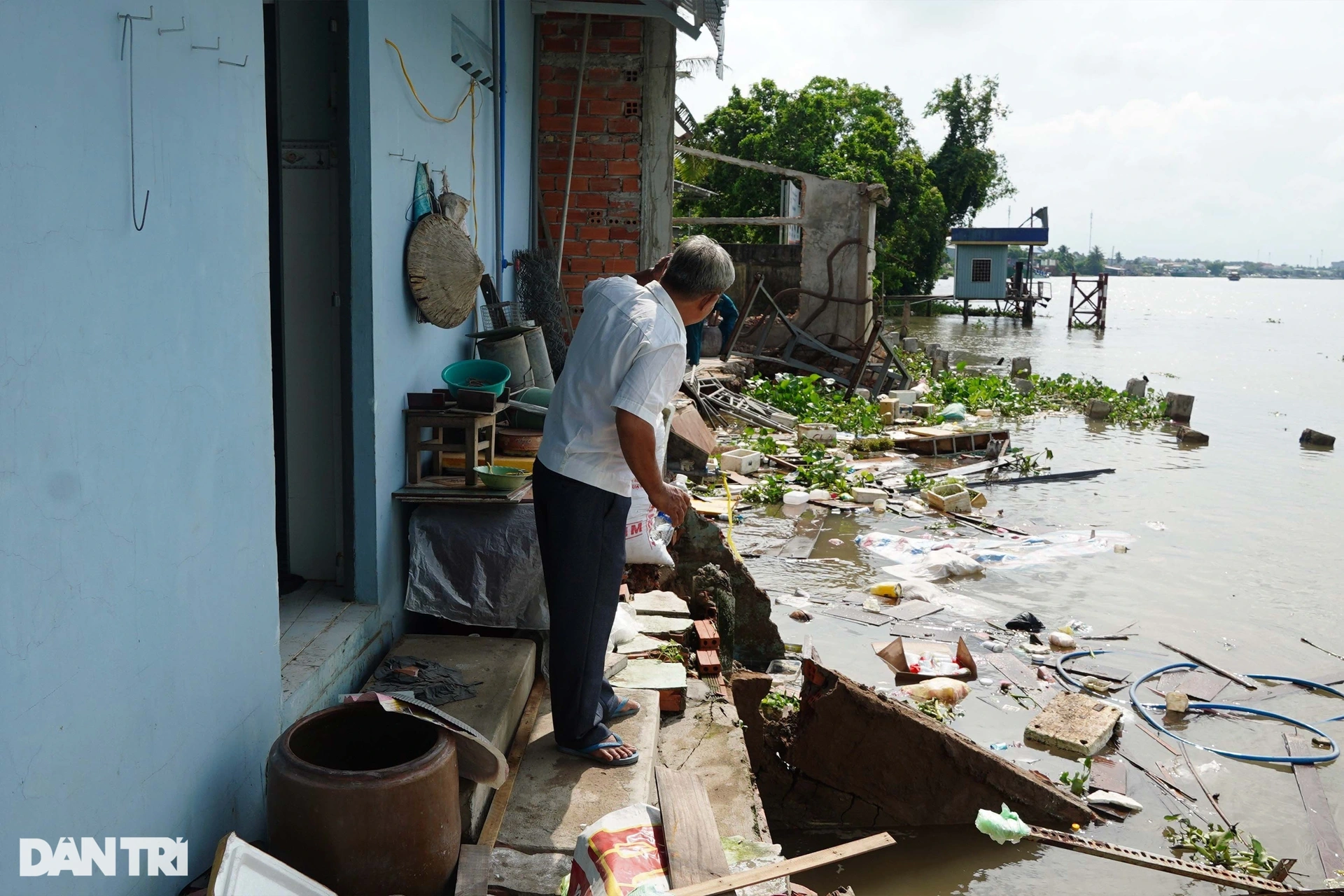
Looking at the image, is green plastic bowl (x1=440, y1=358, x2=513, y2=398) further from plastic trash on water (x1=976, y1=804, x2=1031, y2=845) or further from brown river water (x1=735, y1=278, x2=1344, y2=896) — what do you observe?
plastic trash on water (x1=976, y1=804, x2=1031, y2=845)

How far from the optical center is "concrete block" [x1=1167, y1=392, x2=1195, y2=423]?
1639cm

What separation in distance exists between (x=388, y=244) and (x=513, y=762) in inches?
77.8

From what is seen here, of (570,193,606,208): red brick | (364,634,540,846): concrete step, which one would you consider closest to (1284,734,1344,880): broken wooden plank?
(364,634,540,846): concrete step

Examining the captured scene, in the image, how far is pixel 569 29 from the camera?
23.0ft

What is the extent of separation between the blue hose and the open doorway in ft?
14.5

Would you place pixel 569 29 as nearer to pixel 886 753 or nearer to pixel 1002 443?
pixel 886 753

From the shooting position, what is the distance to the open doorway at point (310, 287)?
3.67 m

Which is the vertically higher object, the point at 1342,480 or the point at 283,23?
the point at 283,23

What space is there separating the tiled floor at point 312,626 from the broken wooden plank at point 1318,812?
4.13m

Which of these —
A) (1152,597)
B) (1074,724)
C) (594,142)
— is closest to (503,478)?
(1074,724)

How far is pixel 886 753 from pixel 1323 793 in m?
2.38

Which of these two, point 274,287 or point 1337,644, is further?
point 1337,644

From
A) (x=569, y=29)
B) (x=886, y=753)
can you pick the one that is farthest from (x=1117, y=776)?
(x=569, y=29)

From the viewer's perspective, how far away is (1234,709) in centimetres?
581
